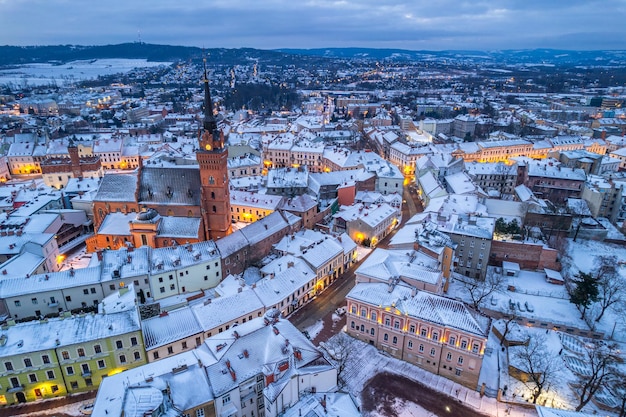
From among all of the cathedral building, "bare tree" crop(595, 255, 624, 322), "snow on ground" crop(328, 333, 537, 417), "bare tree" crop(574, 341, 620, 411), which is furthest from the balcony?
"bare tree" crop(595, 255, 624, 322)

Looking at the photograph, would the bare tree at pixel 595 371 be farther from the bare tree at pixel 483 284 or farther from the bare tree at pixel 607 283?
the bare tree at pixel 483 284

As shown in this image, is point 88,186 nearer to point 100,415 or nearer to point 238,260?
point 238,260

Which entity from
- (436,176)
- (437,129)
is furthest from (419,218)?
(437,129)

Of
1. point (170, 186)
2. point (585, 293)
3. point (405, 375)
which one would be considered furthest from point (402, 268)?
point (170, 186)

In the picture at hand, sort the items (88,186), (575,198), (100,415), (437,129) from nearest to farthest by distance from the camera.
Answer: (100,415) < (88,186) < (575,198) < (437,129)

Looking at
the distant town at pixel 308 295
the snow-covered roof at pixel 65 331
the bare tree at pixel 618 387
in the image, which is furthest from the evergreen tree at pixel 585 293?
the snow-covered roof at pixel 65 331

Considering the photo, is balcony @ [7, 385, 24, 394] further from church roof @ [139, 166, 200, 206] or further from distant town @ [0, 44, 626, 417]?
church roof @ [139, 166, 200, 206]
